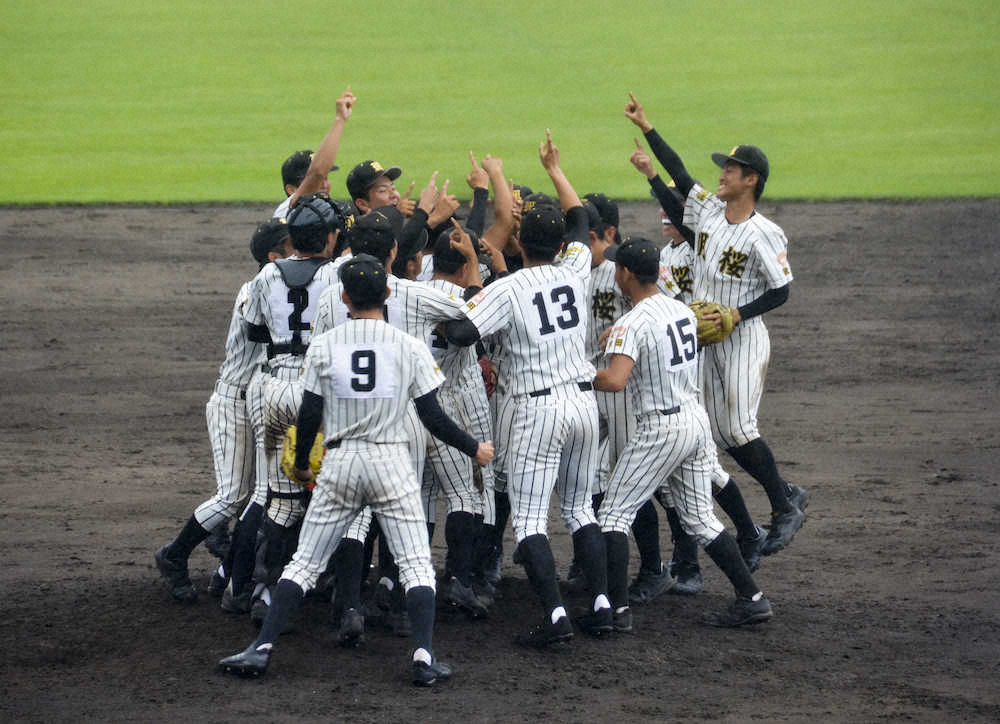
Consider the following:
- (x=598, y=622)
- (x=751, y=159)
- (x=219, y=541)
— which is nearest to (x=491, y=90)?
(x=751, y=159)

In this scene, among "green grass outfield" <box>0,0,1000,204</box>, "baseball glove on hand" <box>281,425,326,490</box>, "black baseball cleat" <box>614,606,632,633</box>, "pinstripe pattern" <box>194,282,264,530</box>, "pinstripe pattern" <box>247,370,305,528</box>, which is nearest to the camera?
"baseball glove on hand" <box>281,425,326,490</box>

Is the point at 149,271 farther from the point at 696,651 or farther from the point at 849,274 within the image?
the point at 696,651

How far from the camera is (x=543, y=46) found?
26422mm

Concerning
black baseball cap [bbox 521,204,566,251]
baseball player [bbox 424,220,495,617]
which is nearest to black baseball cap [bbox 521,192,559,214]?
black baseball cap [bbox 521,204,566,251]

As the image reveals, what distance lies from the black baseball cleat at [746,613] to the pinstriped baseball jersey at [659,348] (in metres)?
0.94

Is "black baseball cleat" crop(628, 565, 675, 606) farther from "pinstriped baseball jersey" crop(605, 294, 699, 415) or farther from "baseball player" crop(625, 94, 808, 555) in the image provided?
"pinstriped baseball jersey" crop(605, 294, 699, 415)

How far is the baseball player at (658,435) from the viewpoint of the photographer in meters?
6.02

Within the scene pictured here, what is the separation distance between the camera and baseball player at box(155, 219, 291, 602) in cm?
643

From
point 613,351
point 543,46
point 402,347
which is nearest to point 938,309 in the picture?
point 613,351

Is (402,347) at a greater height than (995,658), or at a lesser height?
greater

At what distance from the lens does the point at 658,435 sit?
6.10m

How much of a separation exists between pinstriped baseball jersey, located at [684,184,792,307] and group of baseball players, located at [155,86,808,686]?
0.01 meters

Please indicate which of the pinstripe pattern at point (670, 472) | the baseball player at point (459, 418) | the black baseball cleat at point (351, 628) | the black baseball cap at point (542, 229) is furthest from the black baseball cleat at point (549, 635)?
the black baseball cap at point (542, 229)

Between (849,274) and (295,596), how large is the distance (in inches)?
363
